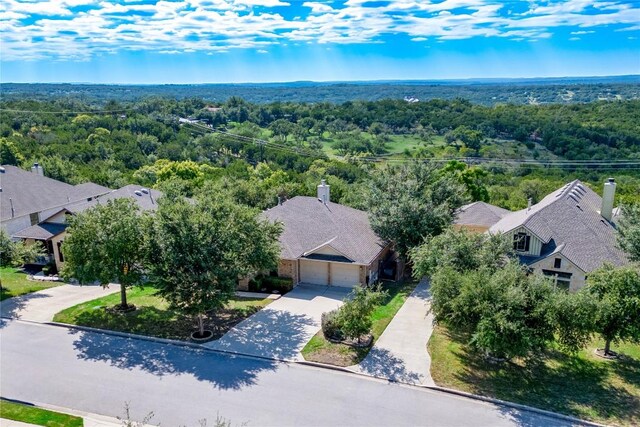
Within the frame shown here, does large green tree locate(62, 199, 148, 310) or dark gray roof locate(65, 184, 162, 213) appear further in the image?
dark gray roof locate(65, 184, 162, 213)

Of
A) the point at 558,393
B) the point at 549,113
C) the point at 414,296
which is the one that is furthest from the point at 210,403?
the point at 549,113

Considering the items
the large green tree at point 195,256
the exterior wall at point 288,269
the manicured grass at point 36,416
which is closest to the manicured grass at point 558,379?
the large green tree at point 195,256

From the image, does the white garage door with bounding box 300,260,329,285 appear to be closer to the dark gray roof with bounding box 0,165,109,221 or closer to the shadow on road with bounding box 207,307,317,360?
the shadow on road with bounding box 207,307,317,360

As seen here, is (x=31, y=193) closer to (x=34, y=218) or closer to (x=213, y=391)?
(x=34, y=218)

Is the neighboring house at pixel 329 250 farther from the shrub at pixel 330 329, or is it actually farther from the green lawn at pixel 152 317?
the shrub at pixel 330 329

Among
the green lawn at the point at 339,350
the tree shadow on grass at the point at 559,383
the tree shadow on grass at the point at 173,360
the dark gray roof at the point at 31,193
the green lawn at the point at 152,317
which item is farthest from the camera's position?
the dark gray roof at the point at 31,193

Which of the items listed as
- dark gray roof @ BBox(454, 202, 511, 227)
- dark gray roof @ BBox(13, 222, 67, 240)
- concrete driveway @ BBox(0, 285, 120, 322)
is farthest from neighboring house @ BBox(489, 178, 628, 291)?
dark gray roof @ BBox(13, 222, 67, 240)

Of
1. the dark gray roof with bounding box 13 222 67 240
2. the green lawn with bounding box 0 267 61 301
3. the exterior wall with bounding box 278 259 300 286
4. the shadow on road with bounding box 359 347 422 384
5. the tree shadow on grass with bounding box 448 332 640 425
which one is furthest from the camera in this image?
the dark gray roof with bounding box 13 222 67 240

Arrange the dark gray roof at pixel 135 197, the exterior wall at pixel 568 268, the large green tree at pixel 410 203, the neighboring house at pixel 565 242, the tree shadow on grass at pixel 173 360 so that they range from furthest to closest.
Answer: the dark gray roof at pixel 135 197, the large green tree at pixel 410 203, the neighboring house at pixel 565 242, the exterior wall at pixel 568 268, the tree shadow on grass at pixel 173 360
